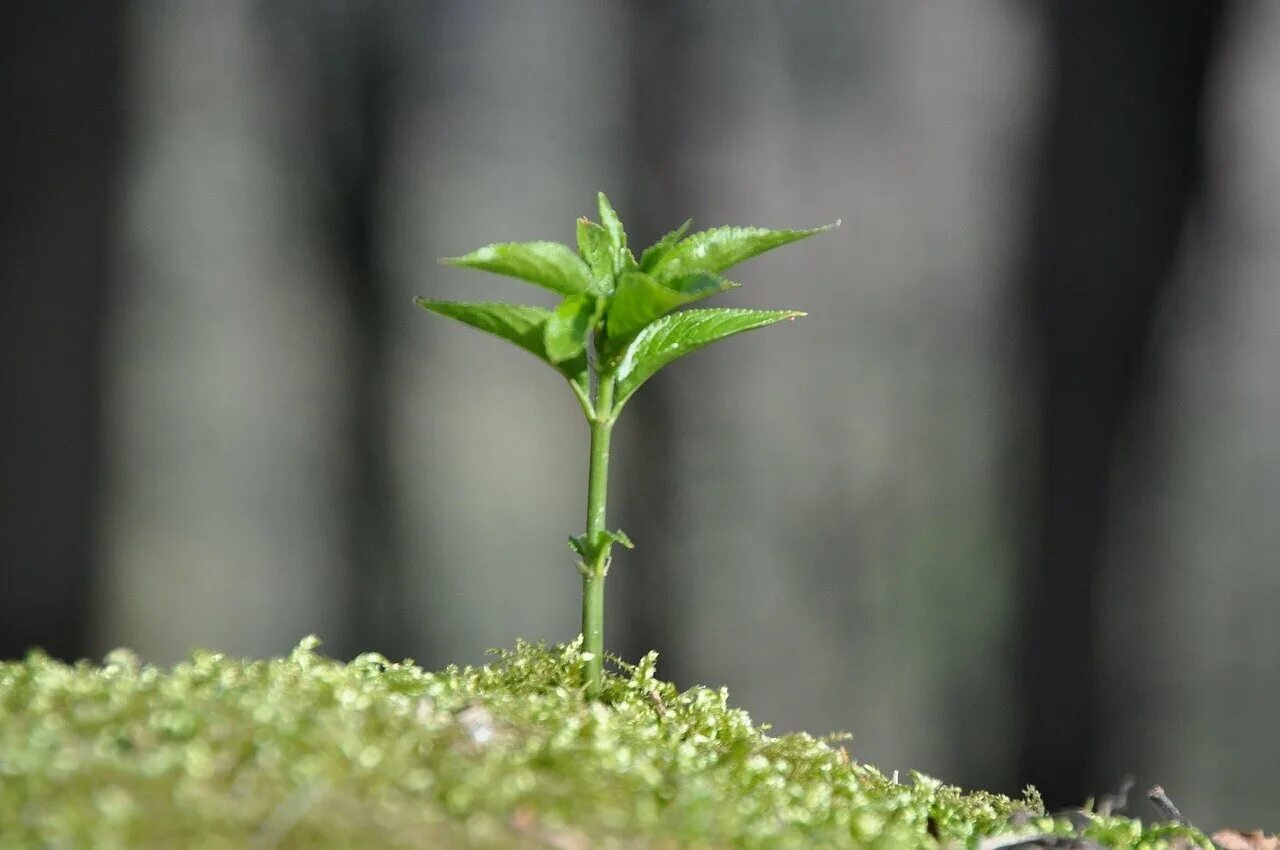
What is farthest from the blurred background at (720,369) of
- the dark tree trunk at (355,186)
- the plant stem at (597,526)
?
the plant stem at (597,526)

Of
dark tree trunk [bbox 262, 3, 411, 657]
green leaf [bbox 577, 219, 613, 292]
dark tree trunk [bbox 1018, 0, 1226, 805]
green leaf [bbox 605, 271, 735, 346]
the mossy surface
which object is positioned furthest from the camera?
dark tree trunk [bbox 262, 3, 411, 657]

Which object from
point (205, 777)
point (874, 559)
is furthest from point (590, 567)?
point (874, 559)

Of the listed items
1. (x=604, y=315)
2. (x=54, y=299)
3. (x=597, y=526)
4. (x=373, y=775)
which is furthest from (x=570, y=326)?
(x=54, y=299)

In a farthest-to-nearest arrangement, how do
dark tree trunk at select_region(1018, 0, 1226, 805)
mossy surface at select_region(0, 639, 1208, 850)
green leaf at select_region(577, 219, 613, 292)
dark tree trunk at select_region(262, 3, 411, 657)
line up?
dark tree trunk at select_region(262, 3, 411, 657) < dark tree trunk at select_region(1018, 0, 1226, 805) < green leaf at select_region(577, 219, 613, 292) < mossy surface at select_region(0, 639, 1208, 850)

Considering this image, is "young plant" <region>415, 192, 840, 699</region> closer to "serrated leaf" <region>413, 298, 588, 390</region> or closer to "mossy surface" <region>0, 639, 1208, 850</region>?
"serrated leaf" <region>413, 298, 588, 390</region>

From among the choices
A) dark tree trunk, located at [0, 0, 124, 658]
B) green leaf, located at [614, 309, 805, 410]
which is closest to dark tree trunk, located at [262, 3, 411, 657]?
dark tree trunk, located at [0, 0, 124, 658]

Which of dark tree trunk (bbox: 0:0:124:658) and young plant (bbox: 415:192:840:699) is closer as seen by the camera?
young plant (bbox: 415:192:840:699)

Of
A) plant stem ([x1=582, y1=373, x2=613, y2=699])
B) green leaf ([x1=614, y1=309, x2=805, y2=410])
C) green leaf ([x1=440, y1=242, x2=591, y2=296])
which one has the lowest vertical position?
plant stem ([x1=582, y1=373, x2=613, y2=699])

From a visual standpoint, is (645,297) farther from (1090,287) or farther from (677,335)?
(1090,287)

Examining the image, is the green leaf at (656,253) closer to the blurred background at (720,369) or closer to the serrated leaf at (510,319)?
the serrated leaf at (510,319)
